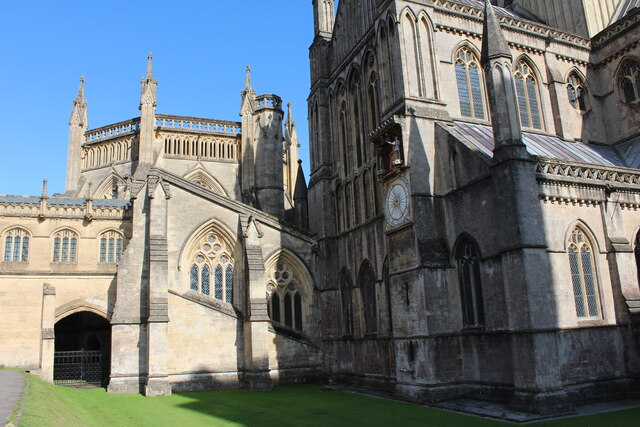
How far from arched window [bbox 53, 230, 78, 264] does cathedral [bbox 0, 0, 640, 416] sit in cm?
10

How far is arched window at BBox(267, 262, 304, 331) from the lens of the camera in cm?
2655

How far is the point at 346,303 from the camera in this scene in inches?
1019

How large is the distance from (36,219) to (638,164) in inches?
1133

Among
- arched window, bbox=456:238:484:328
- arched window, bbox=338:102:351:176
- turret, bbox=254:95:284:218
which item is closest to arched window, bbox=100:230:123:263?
turret, bbox=254:95:284:218

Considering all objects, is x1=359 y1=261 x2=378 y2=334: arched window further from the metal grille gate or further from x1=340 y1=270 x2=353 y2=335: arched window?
the metal grille gate

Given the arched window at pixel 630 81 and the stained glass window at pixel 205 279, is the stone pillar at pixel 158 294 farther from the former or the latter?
the arched window at pixel 630 81

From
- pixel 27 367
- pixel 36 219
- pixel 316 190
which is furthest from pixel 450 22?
pixel 27 367

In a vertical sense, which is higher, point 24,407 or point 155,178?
point 155,178

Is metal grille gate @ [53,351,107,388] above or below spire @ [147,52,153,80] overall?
below

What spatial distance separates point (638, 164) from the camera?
891 inches

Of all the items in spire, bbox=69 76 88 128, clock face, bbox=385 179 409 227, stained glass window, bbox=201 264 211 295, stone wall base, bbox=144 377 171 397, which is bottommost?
stone wall base, bbox=144 377 171 397

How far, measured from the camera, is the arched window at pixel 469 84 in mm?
22525

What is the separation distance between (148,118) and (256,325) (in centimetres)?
1875

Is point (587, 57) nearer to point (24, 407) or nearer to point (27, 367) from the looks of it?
point (24, 407)
